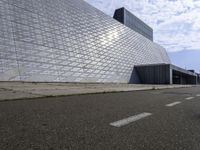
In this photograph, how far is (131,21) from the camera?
8119 cm

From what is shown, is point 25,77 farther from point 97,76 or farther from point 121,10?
point 121,10

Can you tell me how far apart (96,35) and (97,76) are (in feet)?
32.1

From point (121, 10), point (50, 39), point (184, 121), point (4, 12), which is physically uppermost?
point (121, 10)


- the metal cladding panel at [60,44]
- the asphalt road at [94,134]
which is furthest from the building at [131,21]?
the asphalt road at [94,134]

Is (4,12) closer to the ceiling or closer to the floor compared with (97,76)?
closer to the ceiling

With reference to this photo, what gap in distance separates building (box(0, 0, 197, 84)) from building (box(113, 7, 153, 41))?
24358mm

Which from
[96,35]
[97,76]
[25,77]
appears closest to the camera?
[25,77]

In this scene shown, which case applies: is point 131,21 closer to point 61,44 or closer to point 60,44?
point 61,44

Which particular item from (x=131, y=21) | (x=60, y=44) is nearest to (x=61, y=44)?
(x=60, y=44)

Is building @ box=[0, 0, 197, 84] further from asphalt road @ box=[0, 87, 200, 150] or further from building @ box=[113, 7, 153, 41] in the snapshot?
building @ box=[113, 7, 153, 41]

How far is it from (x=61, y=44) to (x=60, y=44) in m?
0.23

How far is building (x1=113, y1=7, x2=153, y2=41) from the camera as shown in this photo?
75.1 meters

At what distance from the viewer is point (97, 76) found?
3472cm

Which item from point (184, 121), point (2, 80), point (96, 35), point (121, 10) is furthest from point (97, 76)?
point (121, 10)
